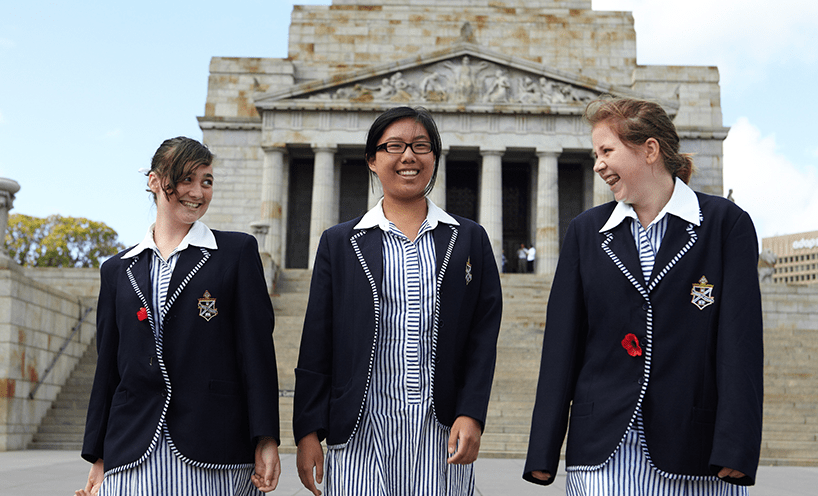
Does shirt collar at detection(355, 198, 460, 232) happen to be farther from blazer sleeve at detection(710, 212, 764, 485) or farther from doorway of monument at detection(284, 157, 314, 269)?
doorway of monument at detection(284, 157, 314, 269)

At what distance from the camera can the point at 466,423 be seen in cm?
381

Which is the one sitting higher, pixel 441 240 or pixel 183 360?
pixel 441 240

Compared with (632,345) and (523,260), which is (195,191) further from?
(523,260)

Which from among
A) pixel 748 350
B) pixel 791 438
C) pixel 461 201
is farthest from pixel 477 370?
pixel 461 201

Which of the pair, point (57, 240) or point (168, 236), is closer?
point (168, 236)

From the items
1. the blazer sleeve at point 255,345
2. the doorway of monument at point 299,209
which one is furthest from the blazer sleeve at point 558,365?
the doorway of monument at point 299,209

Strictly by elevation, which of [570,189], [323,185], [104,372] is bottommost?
[104,372]

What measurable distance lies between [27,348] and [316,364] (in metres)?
14.7

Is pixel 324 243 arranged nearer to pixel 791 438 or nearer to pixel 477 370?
pixel 477 370

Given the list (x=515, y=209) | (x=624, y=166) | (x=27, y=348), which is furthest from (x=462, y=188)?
(x=624, y=166)

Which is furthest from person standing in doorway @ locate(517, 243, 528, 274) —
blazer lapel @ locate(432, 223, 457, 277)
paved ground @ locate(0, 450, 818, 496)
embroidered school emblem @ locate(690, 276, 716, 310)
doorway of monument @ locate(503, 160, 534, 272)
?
embroidered school emblem @ locate(690, 276, 716, 310)

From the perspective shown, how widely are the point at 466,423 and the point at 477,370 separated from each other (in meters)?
0.28

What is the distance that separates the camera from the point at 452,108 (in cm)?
3641

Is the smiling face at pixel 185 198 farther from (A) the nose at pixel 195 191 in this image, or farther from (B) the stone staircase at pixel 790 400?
(B) the stone staircase at pixel 790 400
